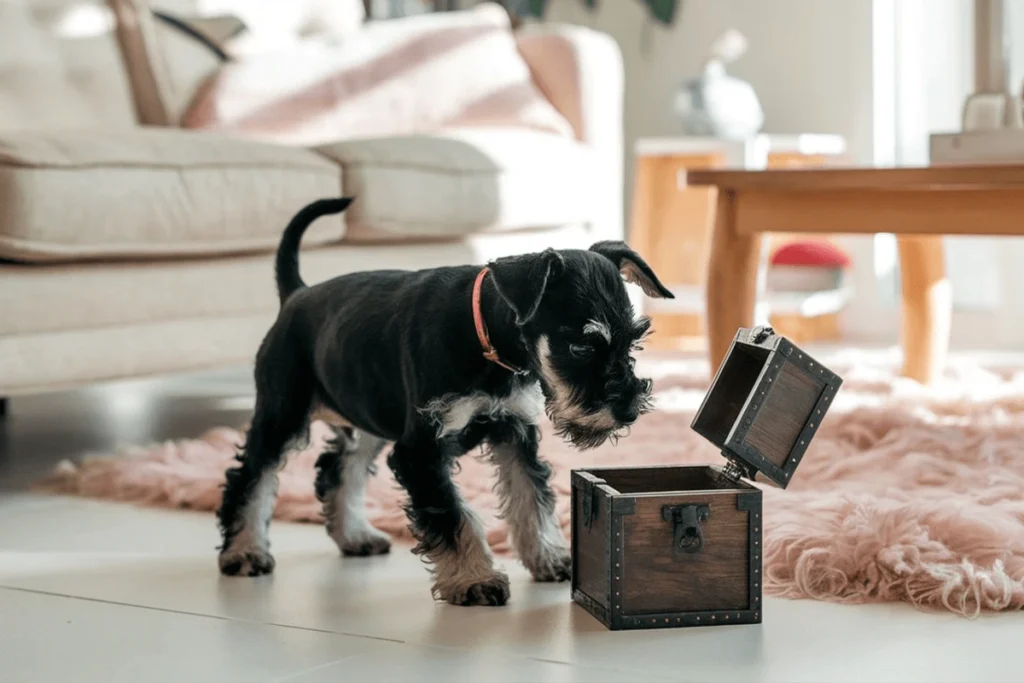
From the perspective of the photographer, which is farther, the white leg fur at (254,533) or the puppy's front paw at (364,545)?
the puppy's front paw at (364,545)

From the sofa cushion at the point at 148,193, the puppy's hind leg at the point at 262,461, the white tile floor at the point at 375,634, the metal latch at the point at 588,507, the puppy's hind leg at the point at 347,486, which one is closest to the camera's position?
the white tile floor at the point at 375,634

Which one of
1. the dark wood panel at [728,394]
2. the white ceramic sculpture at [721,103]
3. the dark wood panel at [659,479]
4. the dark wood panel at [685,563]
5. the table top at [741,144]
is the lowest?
the dark wood panel at [685,563]

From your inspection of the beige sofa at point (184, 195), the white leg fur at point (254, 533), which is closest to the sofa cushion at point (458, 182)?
the beige sofa at point (184, 195)

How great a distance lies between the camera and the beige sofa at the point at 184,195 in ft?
8.25

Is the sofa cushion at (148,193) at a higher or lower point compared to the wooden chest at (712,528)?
higher

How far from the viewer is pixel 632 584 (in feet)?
5.38

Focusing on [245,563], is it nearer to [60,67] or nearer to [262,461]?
[262,461]

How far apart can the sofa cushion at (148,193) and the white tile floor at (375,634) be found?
2.17ft

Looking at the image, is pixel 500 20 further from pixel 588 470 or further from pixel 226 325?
pixel 588 470

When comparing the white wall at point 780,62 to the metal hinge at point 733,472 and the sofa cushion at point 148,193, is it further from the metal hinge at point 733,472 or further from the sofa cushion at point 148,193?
the metal hinge at point 733,472

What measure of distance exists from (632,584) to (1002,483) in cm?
85

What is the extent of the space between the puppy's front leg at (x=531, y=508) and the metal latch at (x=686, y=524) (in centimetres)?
26

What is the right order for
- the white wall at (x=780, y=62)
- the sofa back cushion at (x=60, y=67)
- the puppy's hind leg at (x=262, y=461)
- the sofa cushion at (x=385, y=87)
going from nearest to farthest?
the puppy's hind leg at (x=262, y=461), the sofa back cushion at (x=60, y=67), the sofa cushion at (x=385, y=87), the white wall at (x=780, y=62)

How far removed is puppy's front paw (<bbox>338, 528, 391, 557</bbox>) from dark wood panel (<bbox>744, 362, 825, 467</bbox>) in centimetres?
68
